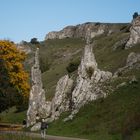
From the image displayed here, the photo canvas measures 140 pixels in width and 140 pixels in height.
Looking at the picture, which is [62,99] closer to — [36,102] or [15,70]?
[36,102]

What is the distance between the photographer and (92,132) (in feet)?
152

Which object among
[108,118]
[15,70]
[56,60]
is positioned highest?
[56,60]

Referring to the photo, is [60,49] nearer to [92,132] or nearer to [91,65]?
[91,65]

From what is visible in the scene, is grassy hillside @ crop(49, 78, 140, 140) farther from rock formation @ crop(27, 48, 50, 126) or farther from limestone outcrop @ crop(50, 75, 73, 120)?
rock formation @ crop(27, 48, 50, 126)

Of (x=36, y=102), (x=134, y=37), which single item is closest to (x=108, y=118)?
(x=36, y=102)

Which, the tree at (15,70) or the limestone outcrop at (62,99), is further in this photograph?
the tree at (15,70)

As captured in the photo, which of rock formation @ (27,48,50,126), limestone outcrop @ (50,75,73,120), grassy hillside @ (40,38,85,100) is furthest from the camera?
grassy hillside @ (40,38,85,100)

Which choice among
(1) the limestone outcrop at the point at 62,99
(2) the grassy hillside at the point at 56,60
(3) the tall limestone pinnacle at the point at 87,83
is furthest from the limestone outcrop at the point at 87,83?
(2) the grassy hillside at the point at 56,60

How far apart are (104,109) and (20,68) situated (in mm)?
26008

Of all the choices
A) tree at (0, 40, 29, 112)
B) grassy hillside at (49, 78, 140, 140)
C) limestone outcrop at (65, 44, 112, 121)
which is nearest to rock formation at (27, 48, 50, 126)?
tree at (0, 40, 29, 112)

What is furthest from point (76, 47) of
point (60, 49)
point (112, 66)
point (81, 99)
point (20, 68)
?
point (81, 99)

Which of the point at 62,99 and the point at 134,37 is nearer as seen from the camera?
the point at 62,99

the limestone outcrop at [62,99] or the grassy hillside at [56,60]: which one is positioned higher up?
the grassy hillside at [56,60]

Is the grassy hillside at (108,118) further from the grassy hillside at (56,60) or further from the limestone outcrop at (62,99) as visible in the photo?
the grassy hillside at (56,60)
